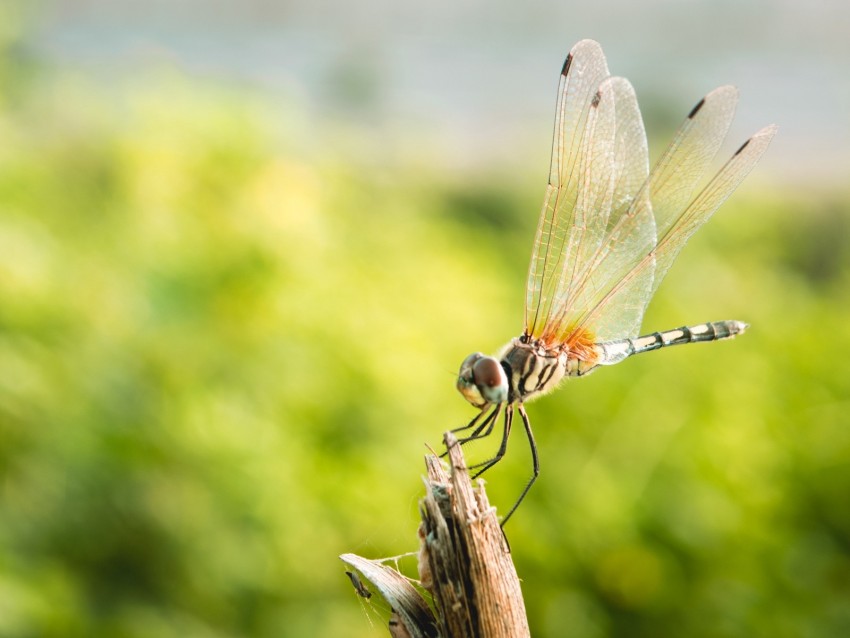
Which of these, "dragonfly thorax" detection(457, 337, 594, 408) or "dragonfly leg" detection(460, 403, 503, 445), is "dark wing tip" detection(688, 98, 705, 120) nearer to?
"dragonfly thorax" detection(457, 337, 594, 408)

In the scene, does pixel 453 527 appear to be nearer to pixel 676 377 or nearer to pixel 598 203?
pixel 598 203

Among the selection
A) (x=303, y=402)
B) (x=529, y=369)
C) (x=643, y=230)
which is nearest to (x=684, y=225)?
(x=643, y=230)

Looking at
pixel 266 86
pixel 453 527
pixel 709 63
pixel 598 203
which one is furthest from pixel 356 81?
pixel 453 527

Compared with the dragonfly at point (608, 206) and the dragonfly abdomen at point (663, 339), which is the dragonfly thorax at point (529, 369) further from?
the dragonfly abdomen at point (663, 339)

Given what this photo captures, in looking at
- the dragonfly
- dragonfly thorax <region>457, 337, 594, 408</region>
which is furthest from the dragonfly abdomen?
dragonfly thorax <region>457, 337, 594, 408</region>

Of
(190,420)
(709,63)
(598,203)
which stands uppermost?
(709,63)
